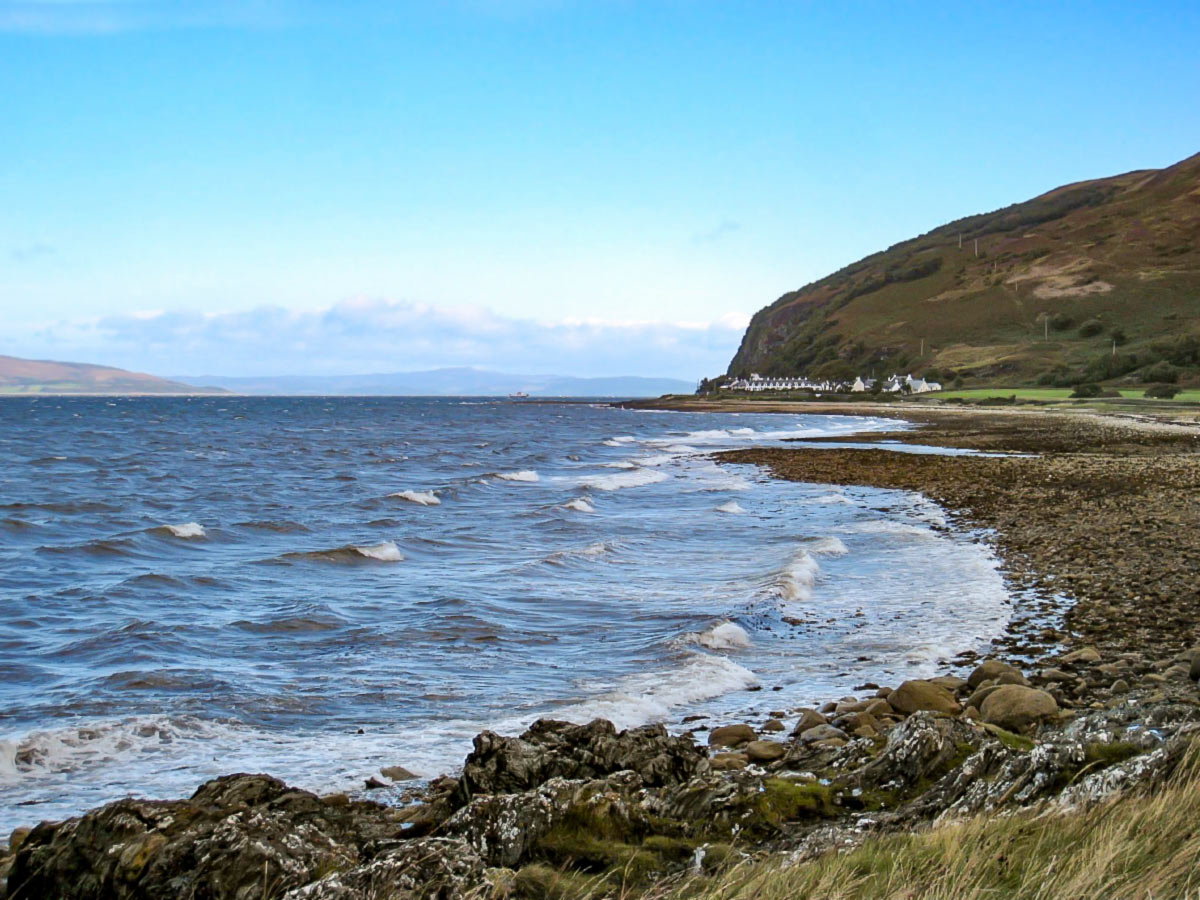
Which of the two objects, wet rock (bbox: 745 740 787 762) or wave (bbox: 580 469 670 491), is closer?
wet rock (bbox: 745 740 787 762)

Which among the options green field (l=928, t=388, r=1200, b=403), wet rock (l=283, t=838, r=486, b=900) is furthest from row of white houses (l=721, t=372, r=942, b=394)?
wet rock (l=283, t=838, r=486, b=900)

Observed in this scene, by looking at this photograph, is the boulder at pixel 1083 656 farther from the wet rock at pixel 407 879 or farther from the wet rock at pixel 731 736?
the wet rock at pixel 407 879

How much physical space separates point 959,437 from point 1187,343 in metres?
67.0

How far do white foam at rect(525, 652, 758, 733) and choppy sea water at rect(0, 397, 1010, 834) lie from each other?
46mm

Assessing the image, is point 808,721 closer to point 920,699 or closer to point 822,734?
point 822,734

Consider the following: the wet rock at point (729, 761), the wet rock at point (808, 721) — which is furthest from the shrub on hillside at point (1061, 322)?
the wet rock at point (729, 761)

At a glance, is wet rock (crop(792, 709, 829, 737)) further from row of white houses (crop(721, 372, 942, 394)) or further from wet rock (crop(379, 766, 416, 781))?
row of white houses (crop(721, 372, 942, 394))

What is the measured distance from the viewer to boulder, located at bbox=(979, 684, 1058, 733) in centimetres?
870

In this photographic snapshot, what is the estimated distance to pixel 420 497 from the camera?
3425 centimetres

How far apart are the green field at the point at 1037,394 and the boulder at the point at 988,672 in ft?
241

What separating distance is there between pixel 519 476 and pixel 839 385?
5005 inches

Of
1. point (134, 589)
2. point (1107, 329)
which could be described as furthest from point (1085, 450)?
point (1107, 329)

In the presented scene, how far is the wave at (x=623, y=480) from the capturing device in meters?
37.7

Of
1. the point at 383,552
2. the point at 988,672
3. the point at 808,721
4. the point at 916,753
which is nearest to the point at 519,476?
the point at 383,552
